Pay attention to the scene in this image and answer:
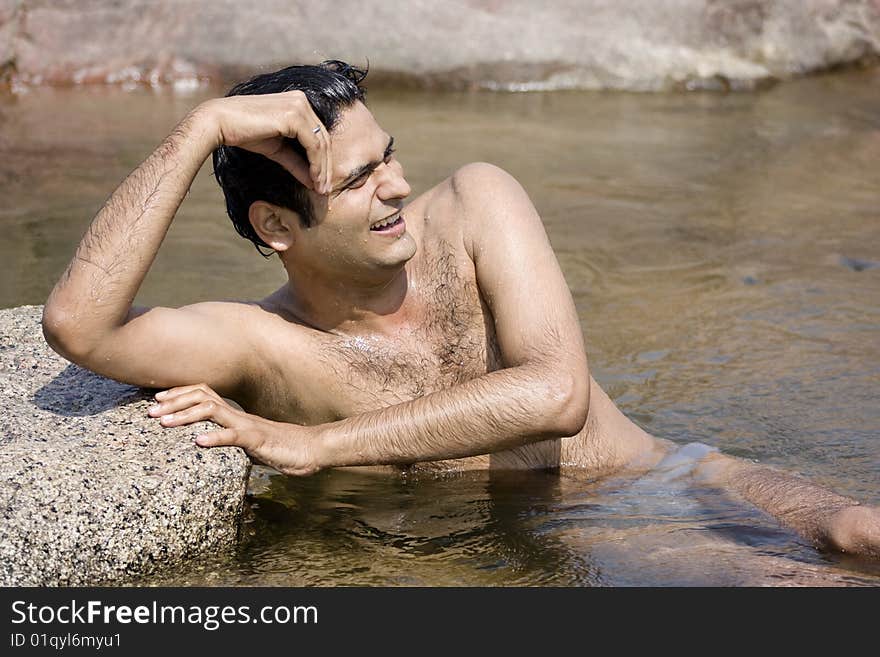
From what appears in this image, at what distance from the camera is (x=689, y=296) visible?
5836 mm

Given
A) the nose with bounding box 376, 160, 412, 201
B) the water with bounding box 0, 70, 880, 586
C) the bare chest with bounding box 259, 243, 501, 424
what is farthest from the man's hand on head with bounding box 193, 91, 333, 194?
the water with bounding box 0, 70, 880, 586

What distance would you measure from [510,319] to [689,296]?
2366 millimetres

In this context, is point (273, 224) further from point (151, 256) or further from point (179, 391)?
point (179, 391)

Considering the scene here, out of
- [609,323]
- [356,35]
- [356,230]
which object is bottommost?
[609,323]

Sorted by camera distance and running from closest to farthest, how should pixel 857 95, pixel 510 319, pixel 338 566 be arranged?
pixel 338 566
pixel 510 319
pixel 857 95

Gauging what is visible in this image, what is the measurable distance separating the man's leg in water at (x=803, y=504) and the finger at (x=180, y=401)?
5.14 feet

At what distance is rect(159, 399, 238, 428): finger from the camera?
11.7 feet

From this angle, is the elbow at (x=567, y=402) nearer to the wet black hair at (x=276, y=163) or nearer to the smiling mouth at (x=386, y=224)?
Answer: the smiling mouth at (x=386, y=224)

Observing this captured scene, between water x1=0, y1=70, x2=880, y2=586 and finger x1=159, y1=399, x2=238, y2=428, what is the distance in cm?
36

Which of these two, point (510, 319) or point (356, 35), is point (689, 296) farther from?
point (356, 35)

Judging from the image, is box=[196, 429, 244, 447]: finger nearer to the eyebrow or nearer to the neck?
the neck

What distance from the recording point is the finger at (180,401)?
3604 mm
